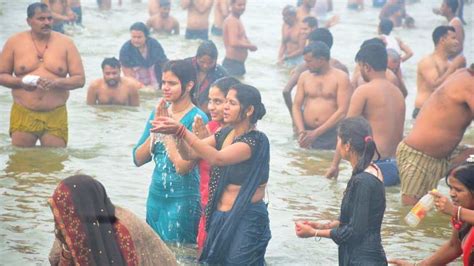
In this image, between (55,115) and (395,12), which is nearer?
(55,115)

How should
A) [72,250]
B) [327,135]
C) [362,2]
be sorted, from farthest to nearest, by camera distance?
[362,2] < [327,135] < [72,250]

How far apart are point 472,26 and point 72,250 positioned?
78.9 feet

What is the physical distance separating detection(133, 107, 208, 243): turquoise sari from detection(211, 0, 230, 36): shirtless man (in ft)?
50.9

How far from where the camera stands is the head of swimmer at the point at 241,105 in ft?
23.8

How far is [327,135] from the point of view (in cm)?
1265

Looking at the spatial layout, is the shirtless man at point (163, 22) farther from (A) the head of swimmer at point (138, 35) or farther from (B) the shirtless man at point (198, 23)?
(A) the head of swimmer at point (138, 35)

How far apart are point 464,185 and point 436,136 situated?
3.38m

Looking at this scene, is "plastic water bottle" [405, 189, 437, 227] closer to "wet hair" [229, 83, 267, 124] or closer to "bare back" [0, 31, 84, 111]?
"wet hair" [229, 83, 267, 124]

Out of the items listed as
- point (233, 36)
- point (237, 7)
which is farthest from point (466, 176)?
point (237, 7)

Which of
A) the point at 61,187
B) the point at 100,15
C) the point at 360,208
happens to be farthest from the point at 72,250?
the point at 100,15

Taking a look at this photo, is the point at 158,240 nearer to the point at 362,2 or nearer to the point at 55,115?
the point at 55,115

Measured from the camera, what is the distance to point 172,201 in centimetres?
808

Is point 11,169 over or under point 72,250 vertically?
under

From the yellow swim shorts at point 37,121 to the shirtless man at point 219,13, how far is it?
40.0 ft
